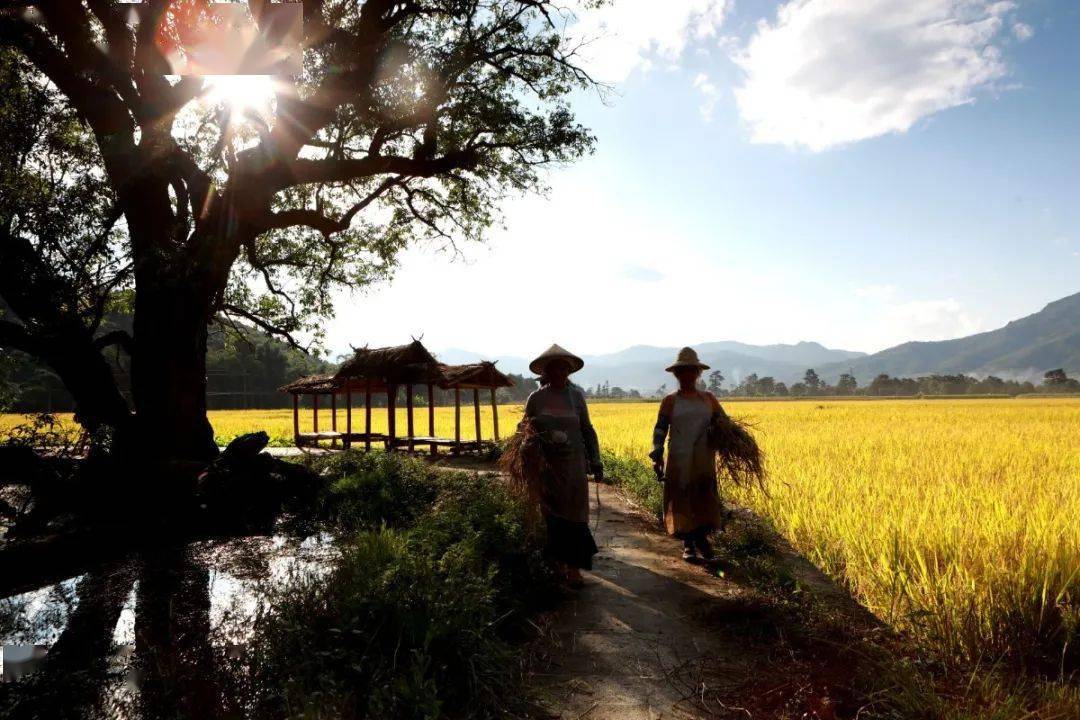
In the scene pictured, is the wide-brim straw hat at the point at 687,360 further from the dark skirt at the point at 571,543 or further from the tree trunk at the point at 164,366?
the tree trunk at the point at 164,366

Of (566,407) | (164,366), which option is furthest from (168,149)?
(566,407)

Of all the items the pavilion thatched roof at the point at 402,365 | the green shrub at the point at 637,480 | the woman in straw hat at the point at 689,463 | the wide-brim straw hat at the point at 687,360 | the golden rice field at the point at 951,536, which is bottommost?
the green shrub at the point at 637,480

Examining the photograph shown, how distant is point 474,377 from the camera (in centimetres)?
1666

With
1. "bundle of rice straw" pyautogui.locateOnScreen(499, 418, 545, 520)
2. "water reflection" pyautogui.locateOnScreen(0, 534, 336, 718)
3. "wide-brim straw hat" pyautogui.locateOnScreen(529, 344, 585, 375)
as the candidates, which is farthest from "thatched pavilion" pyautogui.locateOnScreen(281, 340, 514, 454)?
"bundle of rice straw" pyautogui.locateOnScreen(499, 418, 545, 520)

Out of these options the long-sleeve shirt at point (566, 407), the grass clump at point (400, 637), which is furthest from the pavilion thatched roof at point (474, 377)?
the grass clump at point (400, 637)

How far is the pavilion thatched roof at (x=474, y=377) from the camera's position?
16484 mm

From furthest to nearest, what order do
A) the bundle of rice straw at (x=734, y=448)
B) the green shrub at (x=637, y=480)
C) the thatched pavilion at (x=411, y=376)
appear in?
1. the thatched pavilion at (x=411, y=376)
2. the green shrub at (x=637, y=480)
3. the bundle of rice straw at (x=734, y=448)

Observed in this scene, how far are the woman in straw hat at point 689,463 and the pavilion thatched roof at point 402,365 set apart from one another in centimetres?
1127

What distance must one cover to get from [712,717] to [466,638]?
1393 mm

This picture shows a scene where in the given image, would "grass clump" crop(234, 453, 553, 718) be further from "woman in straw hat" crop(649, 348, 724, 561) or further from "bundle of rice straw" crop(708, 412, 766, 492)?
"bundle of rice straw" crop(708, 412, 766, 492)

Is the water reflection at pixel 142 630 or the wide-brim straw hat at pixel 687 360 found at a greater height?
the wide-brim straw hat at pixel 687 360

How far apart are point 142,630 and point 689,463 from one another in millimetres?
4877

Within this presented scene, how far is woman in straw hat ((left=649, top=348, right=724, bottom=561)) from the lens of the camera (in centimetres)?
577

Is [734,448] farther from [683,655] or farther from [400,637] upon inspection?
[400,637]
